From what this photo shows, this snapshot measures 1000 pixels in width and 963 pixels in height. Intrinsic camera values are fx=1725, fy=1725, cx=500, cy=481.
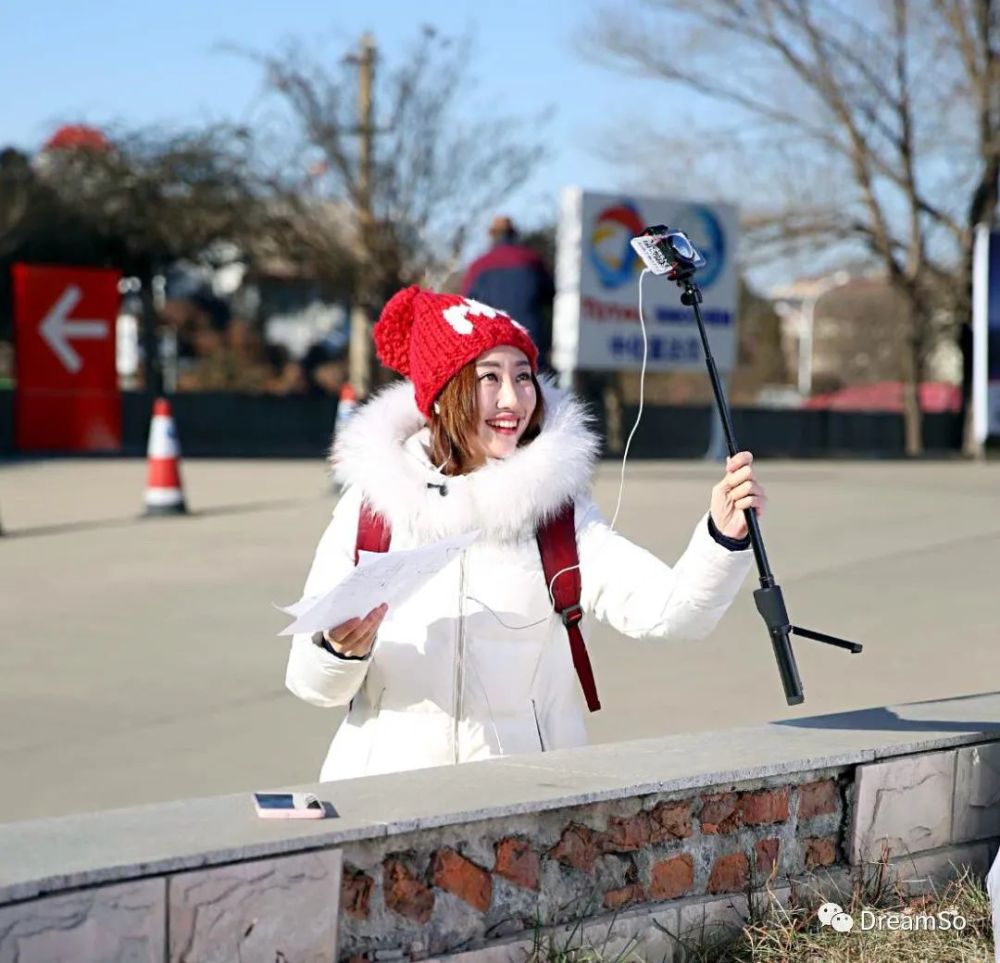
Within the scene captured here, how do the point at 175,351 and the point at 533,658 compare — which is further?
the point at 175,351

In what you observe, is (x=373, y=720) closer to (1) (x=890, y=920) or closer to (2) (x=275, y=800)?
(2) (x=275, y=800)

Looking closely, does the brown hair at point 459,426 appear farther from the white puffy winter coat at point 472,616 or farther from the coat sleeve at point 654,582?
the coat sleeve at point 654,582

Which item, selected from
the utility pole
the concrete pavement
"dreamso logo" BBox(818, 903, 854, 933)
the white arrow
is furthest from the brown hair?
the utility pole

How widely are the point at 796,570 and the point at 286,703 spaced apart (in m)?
3.73

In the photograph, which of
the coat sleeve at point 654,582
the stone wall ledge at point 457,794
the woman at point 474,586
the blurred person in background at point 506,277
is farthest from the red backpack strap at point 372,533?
the blurred person in background at point 506,277

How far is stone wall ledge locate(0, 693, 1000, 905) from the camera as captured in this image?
7.94 ft

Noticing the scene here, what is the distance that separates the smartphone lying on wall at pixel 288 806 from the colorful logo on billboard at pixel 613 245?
14048 mm

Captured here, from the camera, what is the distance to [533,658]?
334 cm

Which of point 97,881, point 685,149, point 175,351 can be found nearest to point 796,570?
point 97,881

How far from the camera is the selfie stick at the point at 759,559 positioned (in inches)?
123

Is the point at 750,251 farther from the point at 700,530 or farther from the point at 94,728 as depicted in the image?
the point at 700,530

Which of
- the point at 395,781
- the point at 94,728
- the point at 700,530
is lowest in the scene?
the point at 94,728

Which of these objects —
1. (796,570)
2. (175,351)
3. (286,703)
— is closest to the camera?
(286,703)

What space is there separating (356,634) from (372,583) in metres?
0.20
